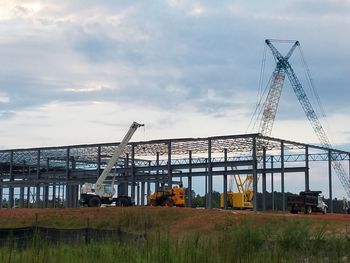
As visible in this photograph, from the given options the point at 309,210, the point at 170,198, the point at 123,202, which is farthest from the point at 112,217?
the point at 309,210

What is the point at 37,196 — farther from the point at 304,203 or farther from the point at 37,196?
the point at 304,203

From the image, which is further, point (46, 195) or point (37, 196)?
point (46, 195)

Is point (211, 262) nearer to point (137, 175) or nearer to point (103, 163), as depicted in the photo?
→ point (137, 175)

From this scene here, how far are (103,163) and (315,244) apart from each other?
70.1m

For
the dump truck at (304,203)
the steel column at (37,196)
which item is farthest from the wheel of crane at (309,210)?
the steel column at (37,196)

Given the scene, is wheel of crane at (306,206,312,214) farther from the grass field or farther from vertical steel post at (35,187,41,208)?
vertical steel post at (35,187,41,208)

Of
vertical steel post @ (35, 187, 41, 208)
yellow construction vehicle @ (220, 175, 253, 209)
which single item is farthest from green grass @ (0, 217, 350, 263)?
vertical steel post @ (35, 187, 41, 208)

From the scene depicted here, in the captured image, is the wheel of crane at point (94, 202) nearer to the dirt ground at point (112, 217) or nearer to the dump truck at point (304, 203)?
the dirt ground at point (112, 217)

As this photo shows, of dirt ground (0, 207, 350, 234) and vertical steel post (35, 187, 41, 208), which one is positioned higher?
vertical steel post (35, 187, 41, 208)

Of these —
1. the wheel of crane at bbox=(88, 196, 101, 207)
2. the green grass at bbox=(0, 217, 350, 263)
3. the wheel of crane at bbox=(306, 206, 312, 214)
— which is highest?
the wheel of crane at bbox=(88, 196, 101, 207)

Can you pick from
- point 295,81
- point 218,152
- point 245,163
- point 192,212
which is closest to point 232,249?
point 192,212

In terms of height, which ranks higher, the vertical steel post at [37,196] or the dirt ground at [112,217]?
the vertical steel post at [37,196]

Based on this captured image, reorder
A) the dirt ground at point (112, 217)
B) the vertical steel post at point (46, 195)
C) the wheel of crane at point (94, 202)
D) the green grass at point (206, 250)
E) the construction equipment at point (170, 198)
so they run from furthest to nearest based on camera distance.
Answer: the vertical steel post at point (46, 195)
the construction equipment at point (170, 198)
the wheel of crane at point (94, 202)
the dirt ground at point (112, 217)
the green grass at point (206, 250)

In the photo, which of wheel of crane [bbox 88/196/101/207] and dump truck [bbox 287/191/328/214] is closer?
wheel of crane [bbox 88/196/101/207]
